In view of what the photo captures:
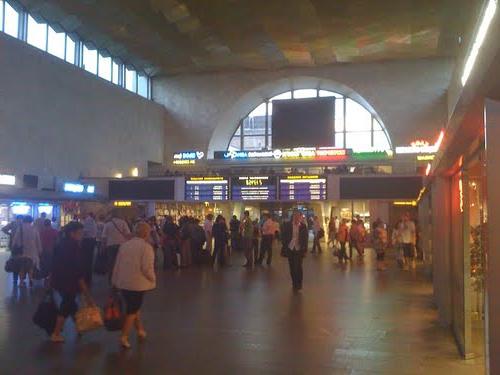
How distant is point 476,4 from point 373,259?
11411 millimetres

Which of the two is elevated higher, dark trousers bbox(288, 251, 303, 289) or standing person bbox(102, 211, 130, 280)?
standing person bbox(102, 211, 130, 280)

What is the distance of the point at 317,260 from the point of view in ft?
64.6

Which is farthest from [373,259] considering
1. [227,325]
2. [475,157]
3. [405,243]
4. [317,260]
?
[475,157]

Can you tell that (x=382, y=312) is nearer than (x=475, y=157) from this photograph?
No

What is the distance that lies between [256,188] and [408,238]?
31.7 ft

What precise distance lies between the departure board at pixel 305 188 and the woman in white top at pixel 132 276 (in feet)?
60.2

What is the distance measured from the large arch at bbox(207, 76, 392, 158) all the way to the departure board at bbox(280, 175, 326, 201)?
11.5m

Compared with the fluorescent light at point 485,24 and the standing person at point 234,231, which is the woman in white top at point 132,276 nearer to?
the fluorescent light at point 485,24

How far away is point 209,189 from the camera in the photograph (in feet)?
83.5

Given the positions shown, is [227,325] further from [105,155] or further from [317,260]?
[105,155]

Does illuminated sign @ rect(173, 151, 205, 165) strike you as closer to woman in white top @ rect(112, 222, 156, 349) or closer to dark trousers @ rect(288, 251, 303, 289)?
dark trousers @ rect(288, 251, 303, 289)

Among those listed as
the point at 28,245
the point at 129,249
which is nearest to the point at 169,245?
the point at 28,245

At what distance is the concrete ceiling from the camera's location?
25.3 meters

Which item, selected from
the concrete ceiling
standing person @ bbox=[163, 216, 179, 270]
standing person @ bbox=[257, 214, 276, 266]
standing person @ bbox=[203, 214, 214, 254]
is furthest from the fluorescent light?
the concrete ceiling
